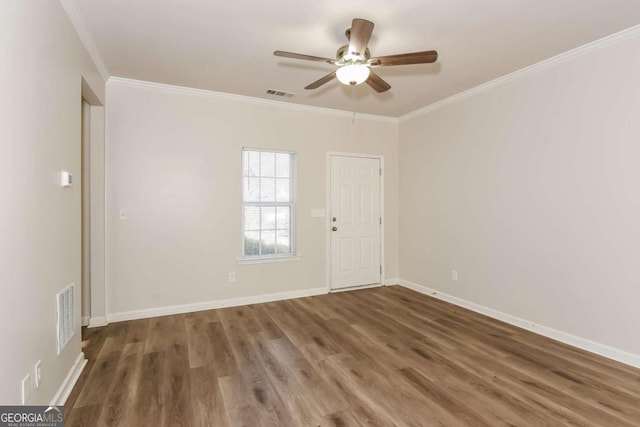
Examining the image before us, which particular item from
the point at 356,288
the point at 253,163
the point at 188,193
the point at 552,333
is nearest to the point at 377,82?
the point at 253,163

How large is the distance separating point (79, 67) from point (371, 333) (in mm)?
3601

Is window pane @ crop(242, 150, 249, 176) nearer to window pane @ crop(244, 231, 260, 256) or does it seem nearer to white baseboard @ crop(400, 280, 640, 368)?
window pane @ crop(244, 231, 260, 256)

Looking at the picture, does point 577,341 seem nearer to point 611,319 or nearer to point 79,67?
point 611,319

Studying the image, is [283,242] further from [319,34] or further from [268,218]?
[319,34]

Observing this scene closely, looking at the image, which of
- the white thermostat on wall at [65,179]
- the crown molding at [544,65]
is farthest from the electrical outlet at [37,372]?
the crown molding at [544,65]

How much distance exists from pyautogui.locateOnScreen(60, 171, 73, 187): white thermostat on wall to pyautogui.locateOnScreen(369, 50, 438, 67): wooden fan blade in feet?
7.72

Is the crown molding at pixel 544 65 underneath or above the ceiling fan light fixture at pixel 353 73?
Result: above

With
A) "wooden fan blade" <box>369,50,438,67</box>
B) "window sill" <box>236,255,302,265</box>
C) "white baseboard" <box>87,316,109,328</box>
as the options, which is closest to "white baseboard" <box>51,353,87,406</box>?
"white baseboard" <box>87,316,109,328</box>

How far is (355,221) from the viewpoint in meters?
5.04

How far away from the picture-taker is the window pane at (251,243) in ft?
14.4

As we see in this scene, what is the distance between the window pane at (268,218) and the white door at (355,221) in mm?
879

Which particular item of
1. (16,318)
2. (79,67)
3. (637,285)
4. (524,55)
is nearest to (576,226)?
(637,285)

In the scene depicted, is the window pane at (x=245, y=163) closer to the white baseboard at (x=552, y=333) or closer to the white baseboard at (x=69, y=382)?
the white baseboard at (x=69, y=382)

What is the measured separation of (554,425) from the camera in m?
1.91
